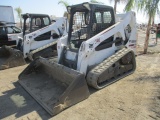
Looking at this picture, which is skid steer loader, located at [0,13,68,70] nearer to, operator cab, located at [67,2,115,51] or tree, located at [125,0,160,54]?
operator cab, located at [67,2,115,51]

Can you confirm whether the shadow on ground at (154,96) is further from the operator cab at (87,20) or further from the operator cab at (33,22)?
the operator cab at (33,22)

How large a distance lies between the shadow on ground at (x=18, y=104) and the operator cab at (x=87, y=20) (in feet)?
6.56

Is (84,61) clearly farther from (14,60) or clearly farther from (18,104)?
(14,60)

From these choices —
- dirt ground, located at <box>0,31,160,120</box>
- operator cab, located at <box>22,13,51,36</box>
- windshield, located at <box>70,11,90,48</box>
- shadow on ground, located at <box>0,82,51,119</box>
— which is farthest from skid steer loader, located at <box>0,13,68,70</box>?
shadow on ground, located at <box>0,82,51,119</box>

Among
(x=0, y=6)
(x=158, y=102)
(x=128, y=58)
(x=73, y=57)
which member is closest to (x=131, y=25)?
(x=128, y=58)

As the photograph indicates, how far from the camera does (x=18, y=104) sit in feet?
14.6

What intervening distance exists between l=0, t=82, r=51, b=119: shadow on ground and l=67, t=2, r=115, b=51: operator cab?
200cm

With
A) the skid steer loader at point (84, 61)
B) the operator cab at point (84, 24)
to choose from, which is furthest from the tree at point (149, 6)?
the operator cab at point (84, 24)

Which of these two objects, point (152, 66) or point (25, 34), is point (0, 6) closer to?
point (25, 34)

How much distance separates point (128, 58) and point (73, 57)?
1.79m

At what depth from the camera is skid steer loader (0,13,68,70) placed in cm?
839

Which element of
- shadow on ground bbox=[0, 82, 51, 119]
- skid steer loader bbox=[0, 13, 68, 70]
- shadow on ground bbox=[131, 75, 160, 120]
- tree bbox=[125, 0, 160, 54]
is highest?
tree bbox=[125, 0, 160, 54]

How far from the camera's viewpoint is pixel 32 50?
8.62 metres

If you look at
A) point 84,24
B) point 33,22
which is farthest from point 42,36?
point 84,24
